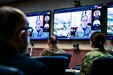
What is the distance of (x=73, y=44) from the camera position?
6.24 metres

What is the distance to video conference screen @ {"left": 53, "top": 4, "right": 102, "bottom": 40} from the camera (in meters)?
5.71

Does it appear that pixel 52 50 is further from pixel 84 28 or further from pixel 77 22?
pixel 77 22

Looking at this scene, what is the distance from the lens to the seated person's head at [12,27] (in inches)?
43.7

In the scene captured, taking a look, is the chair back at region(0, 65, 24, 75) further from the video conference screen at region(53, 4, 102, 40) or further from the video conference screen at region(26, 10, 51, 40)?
the video conference screen at region(26, 10, 51, 40)

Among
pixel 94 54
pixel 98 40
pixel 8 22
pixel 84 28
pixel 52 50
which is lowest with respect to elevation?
pixel 52 50

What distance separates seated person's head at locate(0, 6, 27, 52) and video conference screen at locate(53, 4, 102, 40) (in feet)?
15.0

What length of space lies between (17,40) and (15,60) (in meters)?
0.16

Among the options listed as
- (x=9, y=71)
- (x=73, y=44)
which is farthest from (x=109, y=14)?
(x=9, y=71)

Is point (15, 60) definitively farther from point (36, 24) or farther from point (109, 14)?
point (36, 24)

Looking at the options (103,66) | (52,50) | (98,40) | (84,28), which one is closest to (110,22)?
(84,28)

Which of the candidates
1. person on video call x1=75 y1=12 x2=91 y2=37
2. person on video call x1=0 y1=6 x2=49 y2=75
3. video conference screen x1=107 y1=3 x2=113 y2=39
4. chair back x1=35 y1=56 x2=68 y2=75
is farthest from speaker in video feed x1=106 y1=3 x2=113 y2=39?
person on video call x1=0 y1=6 x2=49 y2=75

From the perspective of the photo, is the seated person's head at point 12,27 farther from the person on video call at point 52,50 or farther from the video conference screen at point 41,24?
the video conference screen at point 41,24

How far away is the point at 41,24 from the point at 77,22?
124 cm

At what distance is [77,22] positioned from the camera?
20.1 ft
